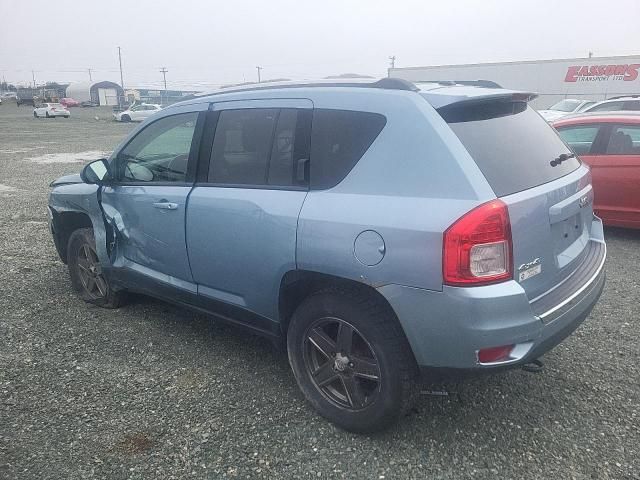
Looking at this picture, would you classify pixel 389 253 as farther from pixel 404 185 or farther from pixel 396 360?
pixel 396 360

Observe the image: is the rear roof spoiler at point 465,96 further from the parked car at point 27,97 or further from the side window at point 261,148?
the parked car at point 27,97

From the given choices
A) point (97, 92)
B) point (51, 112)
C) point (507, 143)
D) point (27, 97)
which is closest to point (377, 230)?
point (507, 143)

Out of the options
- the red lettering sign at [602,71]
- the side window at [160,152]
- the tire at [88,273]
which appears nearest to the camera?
the side window at [160,152]

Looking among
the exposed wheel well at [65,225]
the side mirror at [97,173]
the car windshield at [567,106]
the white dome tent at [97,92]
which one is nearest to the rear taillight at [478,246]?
the side mirror at [97,173]

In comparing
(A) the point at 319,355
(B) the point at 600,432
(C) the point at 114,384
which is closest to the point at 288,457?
(A) the point at 319,355

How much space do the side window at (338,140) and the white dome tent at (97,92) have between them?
87091 millimetres

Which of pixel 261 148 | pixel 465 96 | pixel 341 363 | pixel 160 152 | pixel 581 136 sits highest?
pixel 465 96

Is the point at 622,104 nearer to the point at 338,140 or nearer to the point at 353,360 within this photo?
the point at 338,140

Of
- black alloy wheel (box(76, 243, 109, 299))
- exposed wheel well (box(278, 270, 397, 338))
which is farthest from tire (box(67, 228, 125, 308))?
exposed wheel well (box(278, 270, 397, 338))

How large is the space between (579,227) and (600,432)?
1085 mm

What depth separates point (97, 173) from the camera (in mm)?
3992

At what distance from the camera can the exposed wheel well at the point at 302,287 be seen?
2471 mm

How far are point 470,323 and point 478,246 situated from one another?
33 cm

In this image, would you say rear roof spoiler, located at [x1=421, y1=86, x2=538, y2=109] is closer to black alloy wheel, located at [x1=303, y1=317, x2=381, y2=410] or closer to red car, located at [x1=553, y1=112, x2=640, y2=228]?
black alloy wheel, located at [x1=303, y1=317, x2=381, y2=410]
